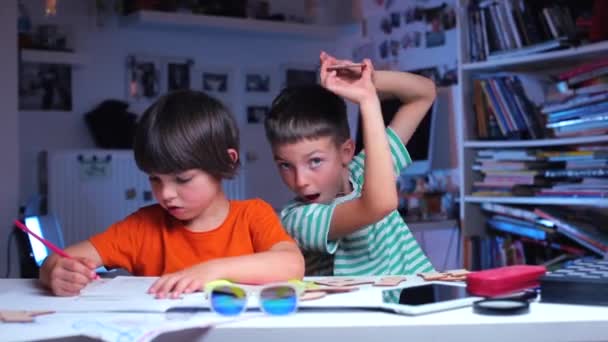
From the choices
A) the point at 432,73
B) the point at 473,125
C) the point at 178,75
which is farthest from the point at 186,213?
the point at 178,75

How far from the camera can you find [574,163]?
132 inches

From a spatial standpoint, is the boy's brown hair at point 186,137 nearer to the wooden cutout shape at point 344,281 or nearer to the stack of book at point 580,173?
the wooden cutout shape at point 344,281

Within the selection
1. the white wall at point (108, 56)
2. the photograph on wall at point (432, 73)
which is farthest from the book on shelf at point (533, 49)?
the white wall at point (108, 56)

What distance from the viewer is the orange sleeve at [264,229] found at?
54.1 inches

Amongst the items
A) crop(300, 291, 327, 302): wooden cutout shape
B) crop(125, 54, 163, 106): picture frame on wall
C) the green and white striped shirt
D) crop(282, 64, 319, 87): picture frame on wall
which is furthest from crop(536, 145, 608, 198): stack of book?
crop(300, 291, 327, 302): wooden cutout shape

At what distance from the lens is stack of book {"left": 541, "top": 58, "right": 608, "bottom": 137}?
325 cm

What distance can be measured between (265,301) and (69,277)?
1.26 feet

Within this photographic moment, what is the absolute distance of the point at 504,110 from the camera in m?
3.65

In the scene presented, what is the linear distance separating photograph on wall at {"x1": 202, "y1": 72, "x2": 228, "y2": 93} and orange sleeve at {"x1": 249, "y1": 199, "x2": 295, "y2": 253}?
3703mm

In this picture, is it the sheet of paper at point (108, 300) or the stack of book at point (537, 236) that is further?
the stack of book at point (537, 236)

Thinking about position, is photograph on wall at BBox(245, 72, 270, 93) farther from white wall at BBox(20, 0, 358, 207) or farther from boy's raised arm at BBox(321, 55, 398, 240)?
boy's raised arm at BBox(321, 55, 398, 240)

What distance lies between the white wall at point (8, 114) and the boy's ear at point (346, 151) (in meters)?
1.99

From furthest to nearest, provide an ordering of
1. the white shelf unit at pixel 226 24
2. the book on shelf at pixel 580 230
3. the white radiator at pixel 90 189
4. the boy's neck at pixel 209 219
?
the white shelf unit at pixel 226 24
the white radiator at pixel 90 189
the book on shelf at pixel 580 230
the boy's neck at pixel 209 219

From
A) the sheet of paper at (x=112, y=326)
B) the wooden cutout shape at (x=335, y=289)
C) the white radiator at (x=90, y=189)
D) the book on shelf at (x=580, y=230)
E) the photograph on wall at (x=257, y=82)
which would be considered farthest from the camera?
the photograph on wall at (x=257, y=82)
